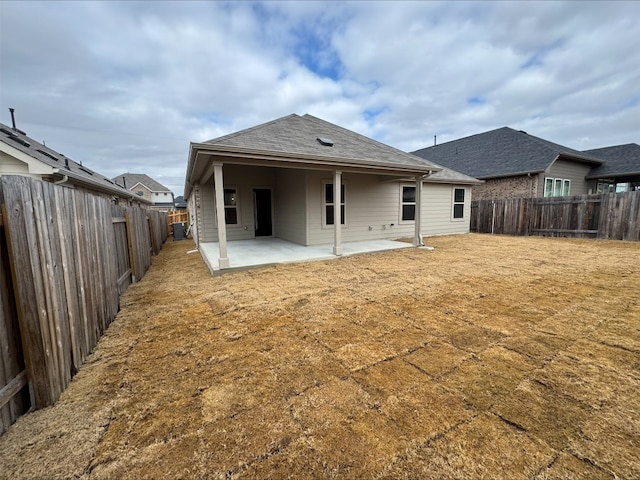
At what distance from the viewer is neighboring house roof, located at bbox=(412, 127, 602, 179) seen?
13.5 m

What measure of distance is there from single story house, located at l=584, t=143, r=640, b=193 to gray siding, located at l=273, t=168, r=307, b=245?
18410 mm

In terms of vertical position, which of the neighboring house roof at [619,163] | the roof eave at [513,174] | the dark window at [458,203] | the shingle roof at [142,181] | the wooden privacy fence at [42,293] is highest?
the shingle roof at [142,181]

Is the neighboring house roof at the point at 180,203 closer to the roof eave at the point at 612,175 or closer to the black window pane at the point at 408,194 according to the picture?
the black window pane at the point at 408,194

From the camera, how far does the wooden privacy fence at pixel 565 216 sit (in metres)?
9.33

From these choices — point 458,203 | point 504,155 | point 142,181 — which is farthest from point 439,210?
point 142,181

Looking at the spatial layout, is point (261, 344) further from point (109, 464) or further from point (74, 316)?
point (74, 316)

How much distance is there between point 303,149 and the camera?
658cm

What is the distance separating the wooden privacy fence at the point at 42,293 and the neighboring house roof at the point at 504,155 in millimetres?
16930

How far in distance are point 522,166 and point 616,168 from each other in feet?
22.1

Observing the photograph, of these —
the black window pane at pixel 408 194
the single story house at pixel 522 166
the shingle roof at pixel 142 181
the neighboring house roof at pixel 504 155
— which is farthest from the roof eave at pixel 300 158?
the shingle roof at pixel 142 181

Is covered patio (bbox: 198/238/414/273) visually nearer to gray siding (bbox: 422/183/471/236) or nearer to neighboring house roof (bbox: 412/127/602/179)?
gray siding (bbox: 422/183/471/236)

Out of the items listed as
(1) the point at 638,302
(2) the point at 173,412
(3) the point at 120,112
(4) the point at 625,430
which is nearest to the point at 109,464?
(2) the point at 173,412

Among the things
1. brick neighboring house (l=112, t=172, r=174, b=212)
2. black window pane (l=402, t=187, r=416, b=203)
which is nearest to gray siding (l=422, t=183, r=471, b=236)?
black window pane (l=402, t=187, r=416, b=203)

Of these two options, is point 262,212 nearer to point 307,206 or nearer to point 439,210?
point 307,206
